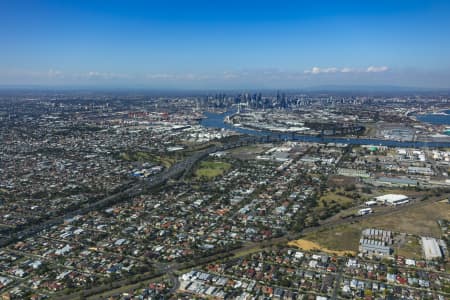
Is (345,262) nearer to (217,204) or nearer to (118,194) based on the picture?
(217,204)

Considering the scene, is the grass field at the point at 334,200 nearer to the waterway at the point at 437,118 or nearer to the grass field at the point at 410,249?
the grass field at the point at 410,249

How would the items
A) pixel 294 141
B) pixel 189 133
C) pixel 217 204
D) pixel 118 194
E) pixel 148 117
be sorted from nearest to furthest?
pixel 217 204, pixel 118 194, pixel 294 141, pixel 189 133, pixel 148 117

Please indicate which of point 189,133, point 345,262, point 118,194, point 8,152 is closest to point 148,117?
point 189,133

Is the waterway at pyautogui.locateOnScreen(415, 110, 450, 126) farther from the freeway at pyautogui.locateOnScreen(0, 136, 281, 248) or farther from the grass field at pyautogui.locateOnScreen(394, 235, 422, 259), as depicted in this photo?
the grass field at pyautogui.locateOnScreen(394, 235, 422, 259)

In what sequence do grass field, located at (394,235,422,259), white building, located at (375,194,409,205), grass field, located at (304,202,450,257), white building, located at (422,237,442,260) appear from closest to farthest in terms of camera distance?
white building, located at (422,237,442,260)
grass field, located at (394,235,422,259)
grass field, located at (304,202,450,257)
white building, located at (375,194,409,205)

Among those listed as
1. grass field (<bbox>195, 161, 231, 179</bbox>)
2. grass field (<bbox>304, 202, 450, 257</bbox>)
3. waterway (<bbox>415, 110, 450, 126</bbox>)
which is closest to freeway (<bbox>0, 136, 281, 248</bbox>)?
grass field (<bbox>195, 161, 231, 179</bbox>)
